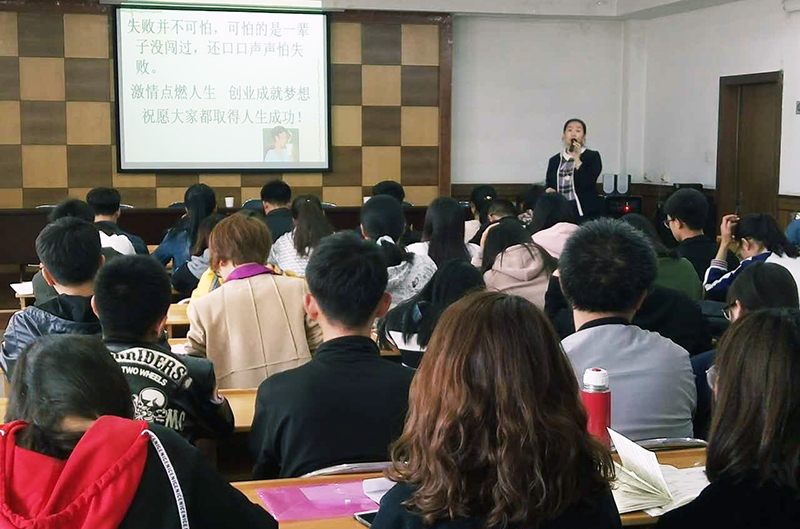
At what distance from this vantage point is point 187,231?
5695mm

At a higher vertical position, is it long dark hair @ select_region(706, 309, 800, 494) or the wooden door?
the wooden door

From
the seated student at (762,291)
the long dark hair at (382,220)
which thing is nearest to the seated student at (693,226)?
the long dark hair at (382,220)

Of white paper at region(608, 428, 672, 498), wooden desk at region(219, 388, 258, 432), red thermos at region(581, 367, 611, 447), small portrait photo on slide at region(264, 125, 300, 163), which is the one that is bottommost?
wooden desk at region(219, 388, 258, 432)

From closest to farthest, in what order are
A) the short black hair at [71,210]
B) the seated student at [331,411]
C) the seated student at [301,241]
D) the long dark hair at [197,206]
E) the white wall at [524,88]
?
the seated student at [331,411] → the seated student at [301,241] → the short black hair at [71,210] → the long dark hair at [197,206] → the white wall at [524,88]

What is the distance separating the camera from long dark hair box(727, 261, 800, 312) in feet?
9.27

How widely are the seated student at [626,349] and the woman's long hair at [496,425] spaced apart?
1063 millimetres

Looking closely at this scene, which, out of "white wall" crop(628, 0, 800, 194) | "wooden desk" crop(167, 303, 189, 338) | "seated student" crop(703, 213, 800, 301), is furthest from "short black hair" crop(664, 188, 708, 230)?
"white wall" crop(628, 0, 800, 194)

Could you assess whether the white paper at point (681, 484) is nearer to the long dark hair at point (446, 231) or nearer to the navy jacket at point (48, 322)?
the navy jacket at point (48, 322)

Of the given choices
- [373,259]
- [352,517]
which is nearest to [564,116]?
[373,259]

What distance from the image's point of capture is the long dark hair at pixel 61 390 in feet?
4.50

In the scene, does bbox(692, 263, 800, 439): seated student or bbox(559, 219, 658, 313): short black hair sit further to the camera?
bbox(692, 263, 800, 439): seated student

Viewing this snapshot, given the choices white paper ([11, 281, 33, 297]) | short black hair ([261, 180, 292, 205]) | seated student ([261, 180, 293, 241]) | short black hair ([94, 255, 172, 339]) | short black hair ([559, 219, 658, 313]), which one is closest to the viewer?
short black hair ([94, 255, 172, 339])

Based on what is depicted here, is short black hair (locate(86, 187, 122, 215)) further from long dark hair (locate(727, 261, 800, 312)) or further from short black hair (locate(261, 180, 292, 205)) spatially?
long dark hair (locate(727, 261, 800, 312))

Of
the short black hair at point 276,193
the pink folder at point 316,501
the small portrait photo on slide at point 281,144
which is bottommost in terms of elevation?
the pink folder at point 316,501
